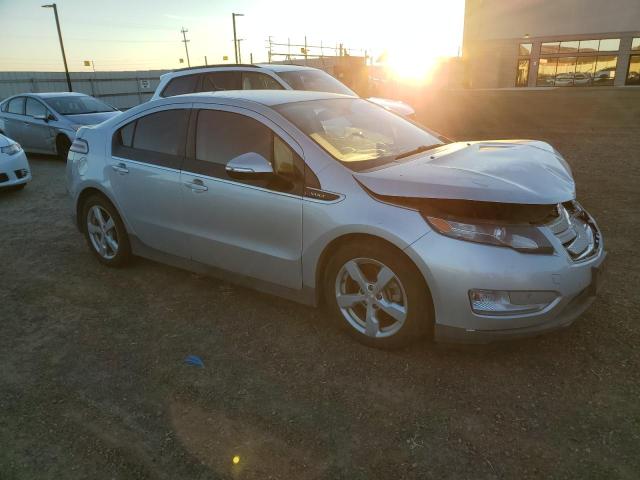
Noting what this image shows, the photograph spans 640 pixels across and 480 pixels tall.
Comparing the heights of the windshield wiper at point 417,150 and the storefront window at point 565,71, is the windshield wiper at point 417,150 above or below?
above

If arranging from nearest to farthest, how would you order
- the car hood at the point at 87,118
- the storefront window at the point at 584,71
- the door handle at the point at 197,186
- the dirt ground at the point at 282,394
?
the dirt ground at the point at 282,394, the door handle at the point at 197,186, the car hood at the point at 87,118, the storefront window at the point at 584,71

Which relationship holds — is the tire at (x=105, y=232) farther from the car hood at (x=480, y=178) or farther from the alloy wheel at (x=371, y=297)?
the car hood at (x=480, y=178)

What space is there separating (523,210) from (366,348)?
1339mm

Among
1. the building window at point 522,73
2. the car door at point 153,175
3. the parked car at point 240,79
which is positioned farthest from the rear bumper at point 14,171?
the building window at point 522,73

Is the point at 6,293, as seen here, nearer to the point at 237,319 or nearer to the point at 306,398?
the point at 237,319

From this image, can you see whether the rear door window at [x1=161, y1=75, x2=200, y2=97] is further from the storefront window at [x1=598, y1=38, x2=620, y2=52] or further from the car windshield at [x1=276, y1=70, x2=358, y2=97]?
the storefront window at [x1=598, y1=38, x2=620, y2=52]

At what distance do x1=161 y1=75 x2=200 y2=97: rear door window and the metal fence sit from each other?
2196cm

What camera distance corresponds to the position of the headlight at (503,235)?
9.29ft

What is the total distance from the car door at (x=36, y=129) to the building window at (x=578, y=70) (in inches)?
1293

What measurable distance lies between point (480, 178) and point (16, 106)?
1258cm

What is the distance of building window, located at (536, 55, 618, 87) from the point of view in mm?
33125

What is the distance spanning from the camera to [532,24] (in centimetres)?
3391

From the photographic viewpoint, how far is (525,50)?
114 ft

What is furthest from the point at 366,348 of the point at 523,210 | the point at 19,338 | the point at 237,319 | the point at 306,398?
the point at 19,338
